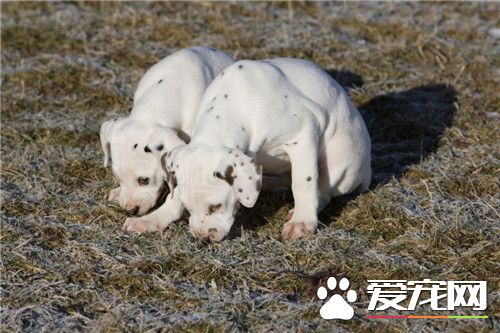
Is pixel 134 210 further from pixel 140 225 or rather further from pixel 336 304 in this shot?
pixel 336 304

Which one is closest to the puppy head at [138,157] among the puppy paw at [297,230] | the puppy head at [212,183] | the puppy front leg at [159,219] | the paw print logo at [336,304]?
the puppy front leg at [159,219]

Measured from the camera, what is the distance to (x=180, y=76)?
289 inches

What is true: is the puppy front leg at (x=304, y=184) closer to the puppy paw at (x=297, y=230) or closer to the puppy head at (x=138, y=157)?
the puppy paw at (x=297, y=230)

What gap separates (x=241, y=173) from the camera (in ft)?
19.2

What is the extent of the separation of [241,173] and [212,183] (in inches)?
8.6

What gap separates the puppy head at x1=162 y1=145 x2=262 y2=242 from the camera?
5.86 m

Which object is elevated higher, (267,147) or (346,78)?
(267,147)

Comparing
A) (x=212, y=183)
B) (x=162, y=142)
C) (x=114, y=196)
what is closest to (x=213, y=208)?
(x=212, y=183)

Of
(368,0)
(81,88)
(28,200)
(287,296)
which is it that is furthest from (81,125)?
(368,0)

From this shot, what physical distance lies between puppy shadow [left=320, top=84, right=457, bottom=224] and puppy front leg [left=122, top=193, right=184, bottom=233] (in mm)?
1174

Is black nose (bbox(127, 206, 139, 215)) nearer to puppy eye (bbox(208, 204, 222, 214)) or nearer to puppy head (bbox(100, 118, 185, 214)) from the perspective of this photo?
puppy head (bbox(100, 118, 185, 214))

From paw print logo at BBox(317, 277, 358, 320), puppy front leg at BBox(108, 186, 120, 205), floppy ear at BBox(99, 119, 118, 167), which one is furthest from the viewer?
puppy front leg at BBox(108, 186, 120, 205)

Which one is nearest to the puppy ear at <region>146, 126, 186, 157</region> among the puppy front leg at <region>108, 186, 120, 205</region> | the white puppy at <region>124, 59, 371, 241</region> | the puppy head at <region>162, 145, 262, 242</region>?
the white puppy at <region>124, 59, 371, 241</region>

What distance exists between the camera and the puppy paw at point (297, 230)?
643 cm
